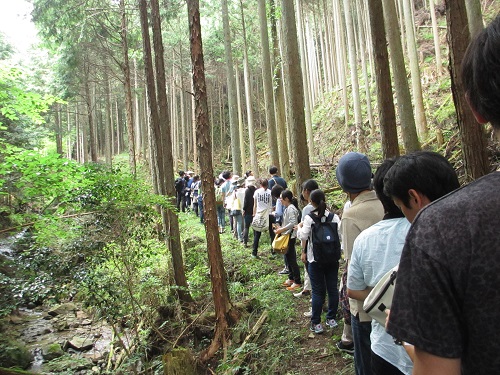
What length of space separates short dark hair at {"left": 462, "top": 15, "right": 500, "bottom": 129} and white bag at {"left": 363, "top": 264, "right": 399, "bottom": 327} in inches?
32.7

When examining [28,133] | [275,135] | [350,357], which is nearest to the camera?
[350,357]

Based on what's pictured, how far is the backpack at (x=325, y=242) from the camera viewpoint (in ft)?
13.6

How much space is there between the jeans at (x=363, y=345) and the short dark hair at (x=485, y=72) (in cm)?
183

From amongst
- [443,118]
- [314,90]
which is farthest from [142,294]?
[314,90]

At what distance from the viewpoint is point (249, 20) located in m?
19.6

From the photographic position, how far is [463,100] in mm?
4004

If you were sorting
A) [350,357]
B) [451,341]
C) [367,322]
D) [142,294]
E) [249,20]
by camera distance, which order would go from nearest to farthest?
1. [451,341]
2. [367,322]
3. [350,357]
4. [142,294]
5. [249,20]

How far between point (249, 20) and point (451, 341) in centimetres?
2127

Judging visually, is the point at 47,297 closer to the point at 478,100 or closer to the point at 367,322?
the point at 367,322

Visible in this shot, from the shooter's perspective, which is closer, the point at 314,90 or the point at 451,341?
the point at 451,341

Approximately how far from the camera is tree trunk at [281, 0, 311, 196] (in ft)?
24.5

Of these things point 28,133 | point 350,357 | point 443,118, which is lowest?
point 350,357

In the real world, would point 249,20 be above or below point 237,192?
above

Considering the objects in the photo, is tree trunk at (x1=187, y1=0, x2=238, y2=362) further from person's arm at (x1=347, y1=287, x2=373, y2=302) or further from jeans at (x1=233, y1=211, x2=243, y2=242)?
jeans at (x1=233, y1=211, x2=243, y2=242)
